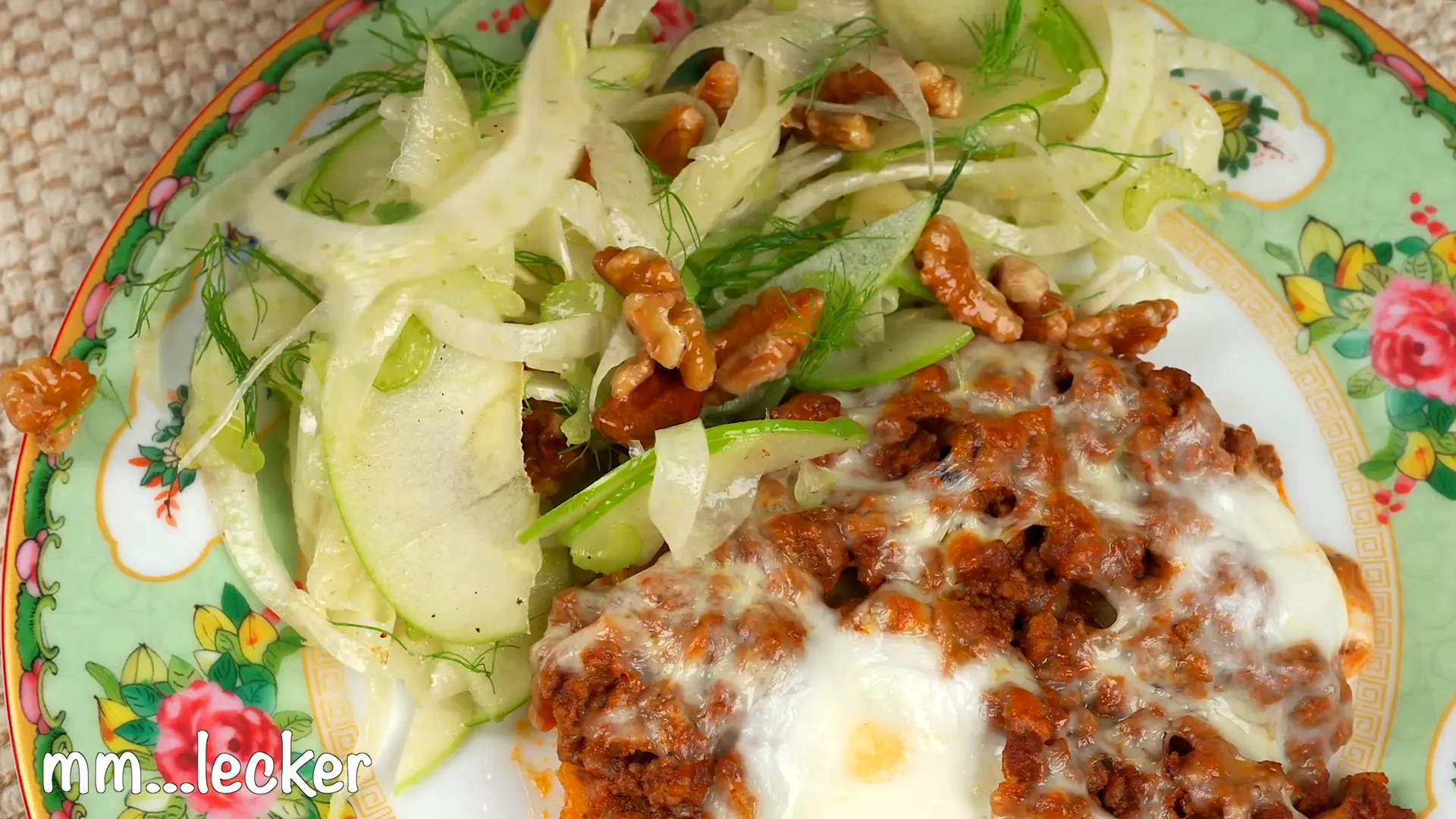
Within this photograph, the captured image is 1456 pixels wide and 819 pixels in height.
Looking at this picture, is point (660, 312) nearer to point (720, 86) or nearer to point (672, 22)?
point (720, 86)

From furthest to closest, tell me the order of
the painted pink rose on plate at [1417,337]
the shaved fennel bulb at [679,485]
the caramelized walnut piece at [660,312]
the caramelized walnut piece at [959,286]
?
the painted pink rose on plate at [1417,337]
the caramelized walnut piece at [959,286]
the caramelized walnut piece at [660,312]
the shaved fennel bulb at [679,485]

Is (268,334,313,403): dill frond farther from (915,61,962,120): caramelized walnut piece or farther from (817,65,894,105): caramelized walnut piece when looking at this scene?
(915,61,962,120): caramelized walnut piece

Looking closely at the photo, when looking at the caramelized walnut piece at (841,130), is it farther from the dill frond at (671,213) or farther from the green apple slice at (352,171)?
the green apple slice at (352,171)

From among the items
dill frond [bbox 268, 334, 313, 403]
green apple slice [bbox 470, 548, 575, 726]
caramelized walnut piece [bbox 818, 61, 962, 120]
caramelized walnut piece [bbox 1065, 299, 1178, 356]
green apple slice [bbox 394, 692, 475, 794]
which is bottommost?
green apple slice [bbox 394, 692, 475, 794]

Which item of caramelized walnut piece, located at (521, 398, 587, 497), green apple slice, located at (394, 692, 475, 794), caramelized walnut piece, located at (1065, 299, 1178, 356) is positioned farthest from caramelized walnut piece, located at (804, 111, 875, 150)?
green apple slice, located at (394, 692, 475, 794)

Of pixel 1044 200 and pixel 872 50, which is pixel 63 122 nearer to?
pixel 872 50

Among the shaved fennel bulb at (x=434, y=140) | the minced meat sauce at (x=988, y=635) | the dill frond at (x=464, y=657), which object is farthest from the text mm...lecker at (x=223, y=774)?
the shaved fennel bulb at (x=434, y=140)

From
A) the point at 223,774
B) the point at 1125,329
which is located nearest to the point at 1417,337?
the point at 1125,329
